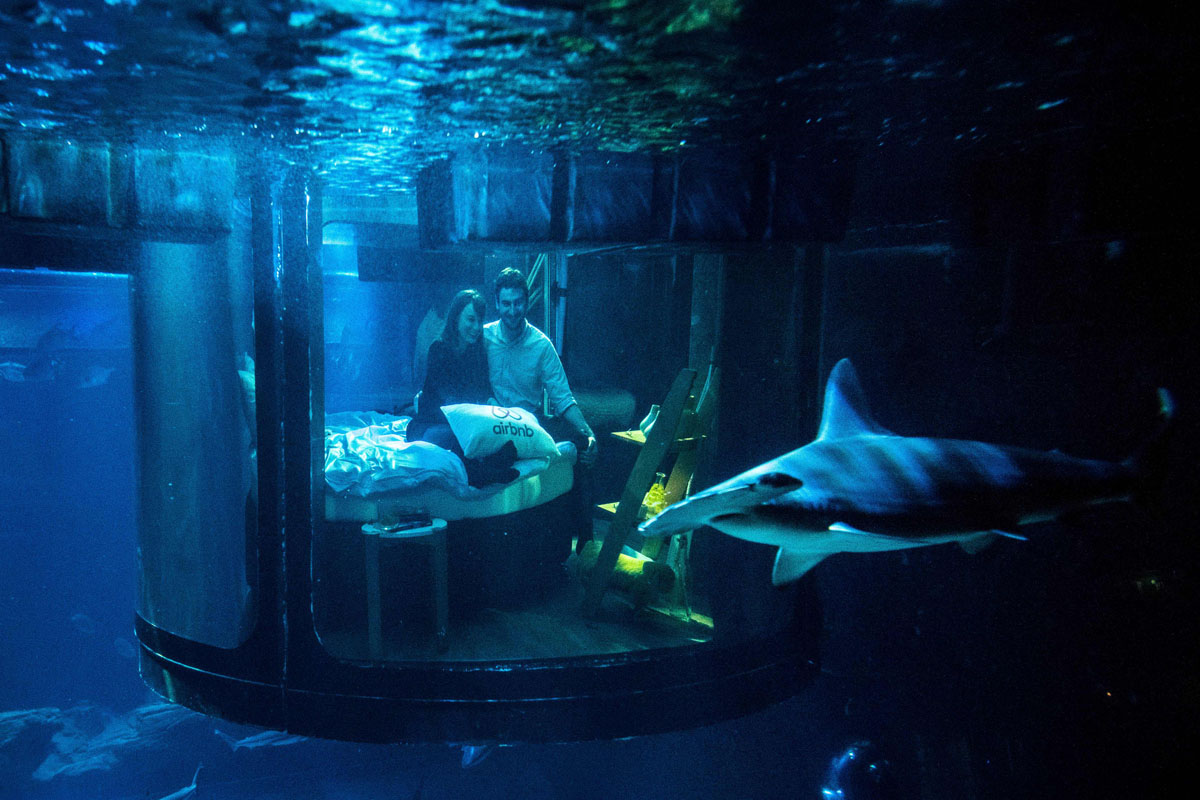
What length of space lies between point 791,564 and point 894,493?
68 cm

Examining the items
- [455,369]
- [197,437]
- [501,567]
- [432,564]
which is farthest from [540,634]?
[197,437]

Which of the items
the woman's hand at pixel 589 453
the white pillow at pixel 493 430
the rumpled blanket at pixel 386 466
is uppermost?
the white pillow at pixel 493 430

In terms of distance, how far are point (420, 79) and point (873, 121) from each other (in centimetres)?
235

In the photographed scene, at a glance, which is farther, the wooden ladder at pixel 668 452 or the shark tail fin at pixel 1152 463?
the wooden ladder at pixel 668 452

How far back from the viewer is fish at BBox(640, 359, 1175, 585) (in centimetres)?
161

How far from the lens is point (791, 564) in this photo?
2.28 metres

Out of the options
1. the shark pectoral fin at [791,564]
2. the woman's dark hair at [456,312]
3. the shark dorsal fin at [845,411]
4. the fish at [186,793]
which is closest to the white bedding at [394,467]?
the woman's dark hair at [456,312]

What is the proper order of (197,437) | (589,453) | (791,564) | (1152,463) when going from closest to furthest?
(1152,463) < (791,564) < (197,437) < (589,453)

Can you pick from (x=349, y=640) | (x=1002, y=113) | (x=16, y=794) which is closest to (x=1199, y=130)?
(x=1002, y=113)

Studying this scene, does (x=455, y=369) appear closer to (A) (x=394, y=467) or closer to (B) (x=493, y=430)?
(B) (x=493, y=430)

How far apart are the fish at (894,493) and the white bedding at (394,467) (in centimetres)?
299

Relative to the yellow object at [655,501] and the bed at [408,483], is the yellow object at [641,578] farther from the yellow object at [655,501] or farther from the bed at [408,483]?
the bed at [408,483]

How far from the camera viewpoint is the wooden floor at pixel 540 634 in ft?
13.8

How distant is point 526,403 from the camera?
6309mm
